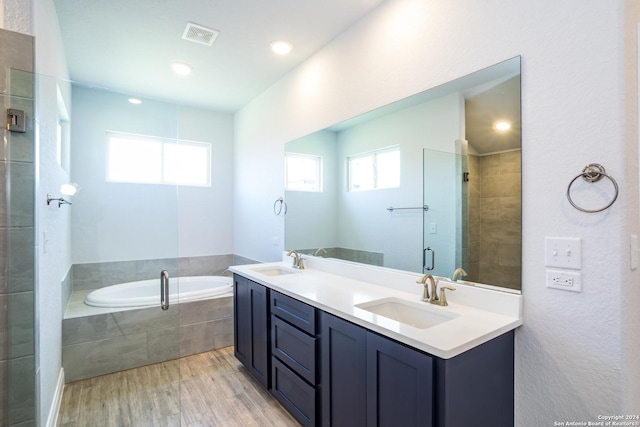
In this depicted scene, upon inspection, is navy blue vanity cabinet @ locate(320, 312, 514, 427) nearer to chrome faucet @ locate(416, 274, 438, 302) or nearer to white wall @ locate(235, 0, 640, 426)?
white wall @ locate(235, 0, 640, 426)

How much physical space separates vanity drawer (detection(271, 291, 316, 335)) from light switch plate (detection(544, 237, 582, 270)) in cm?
119

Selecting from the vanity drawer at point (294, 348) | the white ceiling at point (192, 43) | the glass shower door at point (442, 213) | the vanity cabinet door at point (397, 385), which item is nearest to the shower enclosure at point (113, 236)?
the white ceiling at point (192, 43)

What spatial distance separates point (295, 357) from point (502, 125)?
1.78 m

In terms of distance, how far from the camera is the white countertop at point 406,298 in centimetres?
124

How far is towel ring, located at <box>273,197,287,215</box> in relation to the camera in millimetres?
3296

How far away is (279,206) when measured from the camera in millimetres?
3393

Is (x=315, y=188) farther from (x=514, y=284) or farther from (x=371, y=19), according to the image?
(x=514, y=284)

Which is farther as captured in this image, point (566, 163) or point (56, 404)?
point (56, 404)

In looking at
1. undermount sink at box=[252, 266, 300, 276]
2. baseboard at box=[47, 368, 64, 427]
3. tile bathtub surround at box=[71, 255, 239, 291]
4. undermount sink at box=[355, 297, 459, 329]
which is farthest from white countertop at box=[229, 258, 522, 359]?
baseboard at box=[47, 368, 64, 427]

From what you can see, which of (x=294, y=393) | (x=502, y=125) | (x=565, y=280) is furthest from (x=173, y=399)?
(x=502, y=125)

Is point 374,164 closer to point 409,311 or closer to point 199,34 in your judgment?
point 409,311

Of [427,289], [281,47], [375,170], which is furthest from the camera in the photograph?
[281,47]

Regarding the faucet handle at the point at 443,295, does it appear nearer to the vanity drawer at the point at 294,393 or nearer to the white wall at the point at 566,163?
the white wall at the point at 566,163

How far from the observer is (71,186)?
2426 millimetres
